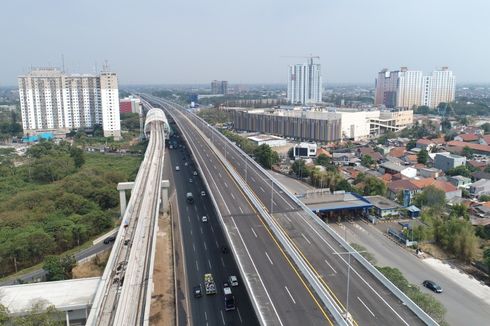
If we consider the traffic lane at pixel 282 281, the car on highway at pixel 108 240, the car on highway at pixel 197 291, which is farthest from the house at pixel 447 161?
the car on highway at pixel 108 240

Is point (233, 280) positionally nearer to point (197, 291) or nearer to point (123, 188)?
point (197, 291)

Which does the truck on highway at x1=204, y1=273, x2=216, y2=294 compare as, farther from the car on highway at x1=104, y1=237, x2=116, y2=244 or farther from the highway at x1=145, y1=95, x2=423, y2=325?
the car on highway at x1=104, y1=237, x2=116, y2=244

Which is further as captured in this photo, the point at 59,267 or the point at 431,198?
the point at 431,198

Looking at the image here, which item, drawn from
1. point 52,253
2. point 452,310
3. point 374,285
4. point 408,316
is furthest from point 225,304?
point 52,253

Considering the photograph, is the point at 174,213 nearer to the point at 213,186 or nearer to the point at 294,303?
the point at 213,186

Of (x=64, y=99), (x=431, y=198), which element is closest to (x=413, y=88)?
(x=64, y=99)

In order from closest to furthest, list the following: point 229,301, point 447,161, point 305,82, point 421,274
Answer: point 229,301 → point 421,274 → point 447,161 → point 305,82

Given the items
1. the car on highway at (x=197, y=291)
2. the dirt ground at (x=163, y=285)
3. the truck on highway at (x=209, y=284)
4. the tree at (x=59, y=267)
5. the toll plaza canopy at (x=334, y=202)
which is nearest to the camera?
the dirt ground at (x=163, y=285)

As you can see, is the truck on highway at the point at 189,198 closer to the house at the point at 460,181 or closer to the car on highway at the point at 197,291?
the car on highway at the point at 197,291
